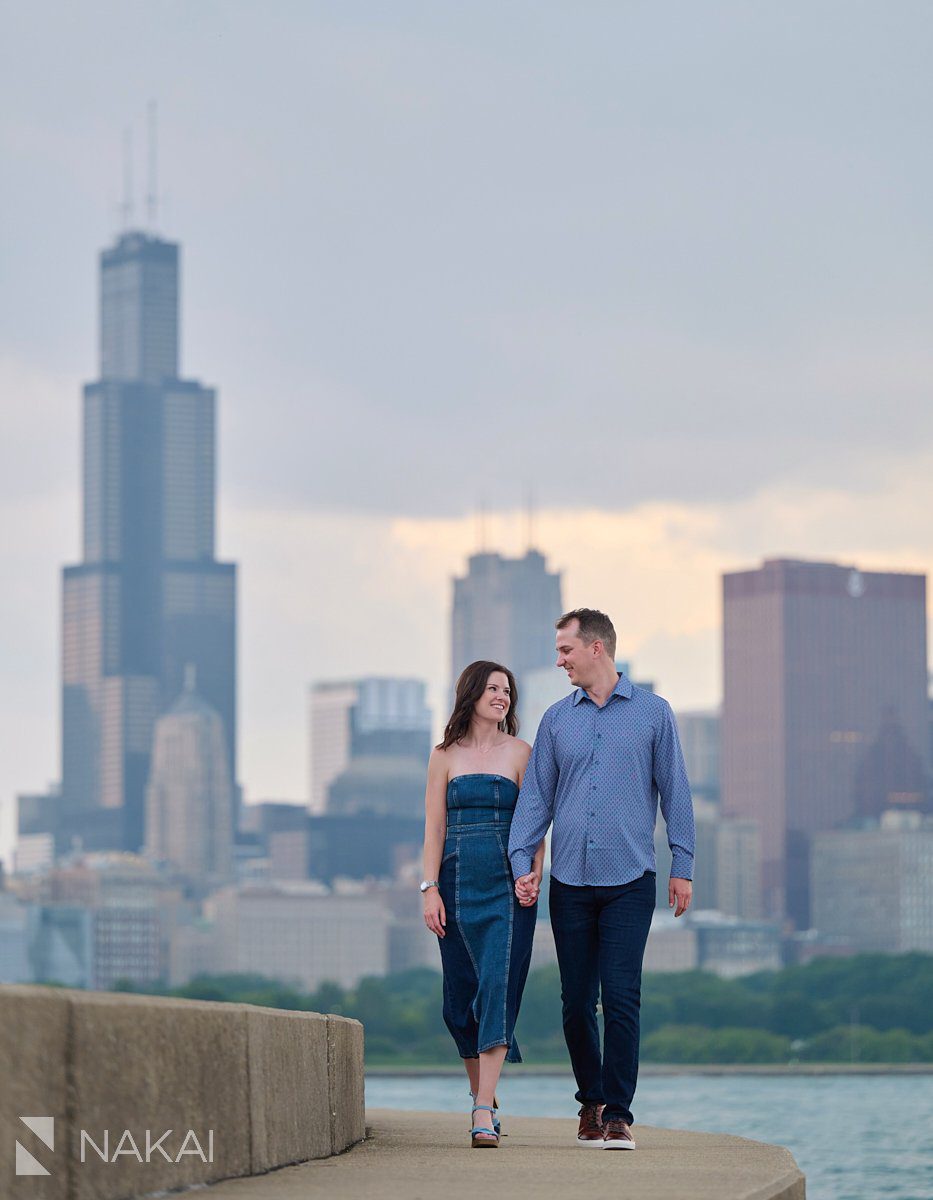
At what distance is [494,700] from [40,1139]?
173 inches

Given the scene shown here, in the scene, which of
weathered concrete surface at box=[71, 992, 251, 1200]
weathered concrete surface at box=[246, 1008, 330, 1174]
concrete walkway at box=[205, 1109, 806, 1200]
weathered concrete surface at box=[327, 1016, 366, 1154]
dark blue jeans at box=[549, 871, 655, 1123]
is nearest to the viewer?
weathered concrete surface at box=[71, 992, 251, 1200]

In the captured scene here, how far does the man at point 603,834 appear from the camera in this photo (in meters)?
10.4

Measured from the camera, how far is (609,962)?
33.8ft

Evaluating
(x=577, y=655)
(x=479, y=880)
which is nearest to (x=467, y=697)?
(x=577, y=655)

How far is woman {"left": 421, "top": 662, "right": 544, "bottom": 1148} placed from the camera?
10555mm

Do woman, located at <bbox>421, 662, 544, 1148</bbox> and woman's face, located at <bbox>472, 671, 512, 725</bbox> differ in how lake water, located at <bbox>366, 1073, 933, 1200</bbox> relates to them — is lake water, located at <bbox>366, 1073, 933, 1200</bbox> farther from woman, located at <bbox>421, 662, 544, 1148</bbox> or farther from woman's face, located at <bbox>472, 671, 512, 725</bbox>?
woman's face, located at <bbox>472, 671, 512, 725</bbox>

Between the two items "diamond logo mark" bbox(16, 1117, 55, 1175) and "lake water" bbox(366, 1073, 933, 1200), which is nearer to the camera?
"diamond logo mark" bbox(16, 1117, 55, 1175)

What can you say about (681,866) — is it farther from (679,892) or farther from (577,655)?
(577,655)

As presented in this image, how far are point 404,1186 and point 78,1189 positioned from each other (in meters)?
1.84

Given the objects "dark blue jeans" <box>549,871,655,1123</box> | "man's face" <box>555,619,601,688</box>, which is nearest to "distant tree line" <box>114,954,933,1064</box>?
"dark blue jeans" <box>549,871,655,1123</box>

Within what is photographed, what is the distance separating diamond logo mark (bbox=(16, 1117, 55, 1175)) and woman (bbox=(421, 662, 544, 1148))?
3.95 meters

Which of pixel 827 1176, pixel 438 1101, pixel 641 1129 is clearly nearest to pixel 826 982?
pixel 438 1101

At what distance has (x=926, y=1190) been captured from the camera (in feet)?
126

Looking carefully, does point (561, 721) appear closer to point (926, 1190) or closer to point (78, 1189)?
point (78, 1189)
